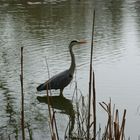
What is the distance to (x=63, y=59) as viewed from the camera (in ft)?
36.8

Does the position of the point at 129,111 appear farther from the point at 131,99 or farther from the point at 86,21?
the point at 86,21

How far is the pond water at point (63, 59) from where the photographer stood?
715 cm

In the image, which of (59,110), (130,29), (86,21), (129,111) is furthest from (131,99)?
(86,21)

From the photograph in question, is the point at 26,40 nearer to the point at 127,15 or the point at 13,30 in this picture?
the point at 13,30

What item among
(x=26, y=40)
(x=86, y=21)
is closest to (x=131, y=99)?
(x=26, y=40)

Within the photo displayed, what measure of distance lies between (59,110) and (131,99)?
121cm

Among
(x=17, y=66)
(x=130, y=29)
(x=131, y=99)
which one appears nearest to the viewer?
(x=131, y=99)

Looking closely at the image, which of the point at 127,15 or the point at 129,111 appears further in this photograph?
the point at 127,15

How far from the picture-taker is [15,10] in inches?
915

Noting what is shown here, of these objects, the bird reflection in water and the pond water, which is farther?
the bird reflection in water

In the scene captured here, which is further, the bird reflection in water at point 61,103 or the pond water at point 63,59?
the bird reflection in water at point 61,103

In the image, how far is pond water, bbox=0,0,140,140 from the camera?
7152 mm

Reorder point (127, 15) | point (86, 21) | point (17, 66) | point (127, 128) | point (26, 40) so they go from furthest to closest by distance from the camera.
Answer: point (127, 15)
point (86, 21)
point (26, 40)
point (17, 66)
point (127, 128)

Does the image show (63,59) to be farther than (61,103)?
Yes
